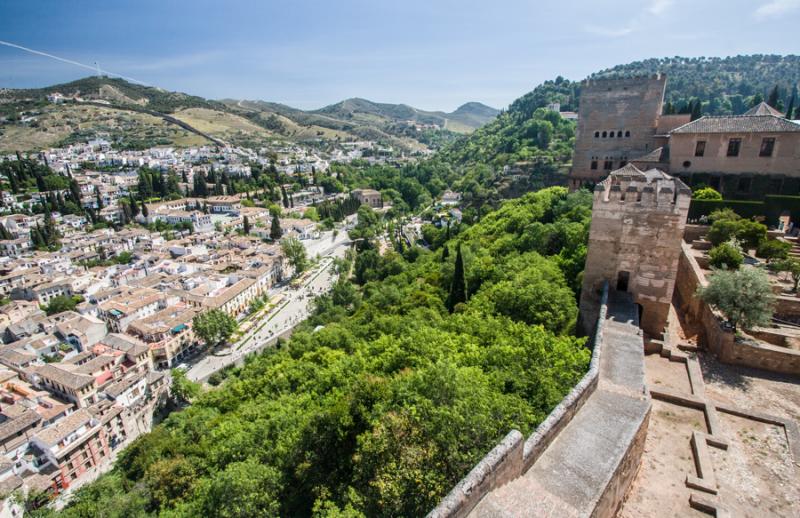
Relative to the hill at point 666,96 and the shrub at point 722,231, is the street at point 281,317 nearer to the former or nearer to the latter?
the shrub at point 722,231

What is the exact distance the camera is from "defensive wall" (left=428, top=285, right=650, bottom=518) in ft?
21.6

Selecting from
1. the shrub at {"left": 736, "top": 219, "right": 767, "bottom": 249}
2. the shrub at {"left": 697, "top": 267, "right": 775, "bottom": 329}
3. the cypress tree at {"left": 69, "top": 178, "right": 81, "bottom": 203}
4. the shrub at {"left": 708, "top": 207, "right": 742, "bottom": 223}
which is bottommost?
the cypress tree at {"left": 69, "top": 178, "right": 81, "bottom": 203}

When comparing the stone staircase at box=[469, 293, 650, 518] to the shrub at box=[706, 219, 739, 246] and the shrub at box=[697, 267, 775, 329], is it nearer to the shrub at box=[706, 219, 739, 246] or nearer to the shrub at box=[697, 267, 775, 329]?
the shrub at box=[697, 267, 775, 329]

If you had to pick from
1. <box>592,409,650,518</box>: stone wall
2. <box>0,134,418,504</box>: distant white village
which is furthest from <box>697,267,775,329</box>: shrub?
<box>0,134,418,504</box>: distant white village

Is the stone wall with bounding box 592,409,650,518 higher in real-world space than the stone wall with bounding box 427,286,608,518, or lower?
lower

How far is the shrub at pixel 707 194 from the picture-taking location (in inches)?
997

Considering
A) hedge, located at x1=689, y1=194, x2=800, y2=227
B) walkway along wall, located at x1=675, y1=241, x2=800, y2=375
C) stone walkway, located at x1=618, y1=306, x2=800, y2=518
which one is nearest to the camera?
stone walkway, located at x1=618, y1=306, x2=800, y2=518

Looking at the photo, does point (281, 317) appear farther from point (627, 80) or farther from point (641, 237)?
point (641, 237)

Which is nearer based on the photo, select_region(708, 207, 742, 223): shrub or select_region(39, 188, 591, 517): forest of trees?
select_region(39, 188, 591, 517): forest of trees

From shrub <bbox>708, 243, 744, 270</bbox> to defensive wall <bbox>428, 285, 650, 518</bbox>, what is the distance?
11.3m

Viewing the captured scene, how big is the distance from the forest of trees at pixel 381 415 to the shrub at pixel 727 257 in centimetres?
567

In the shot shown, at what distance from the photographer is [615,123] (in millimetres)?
34031

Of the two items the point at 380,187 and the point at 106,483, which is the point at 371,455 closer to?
the point at 106,483

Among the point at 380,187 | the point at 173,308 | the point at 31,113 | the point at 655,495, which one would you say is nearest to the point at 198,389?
the point at 173,308
